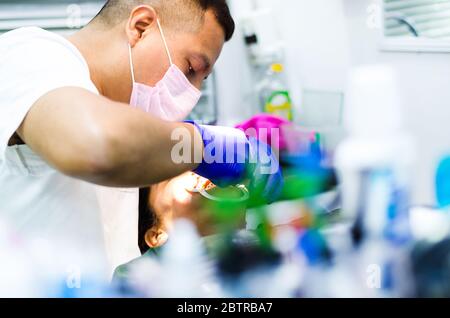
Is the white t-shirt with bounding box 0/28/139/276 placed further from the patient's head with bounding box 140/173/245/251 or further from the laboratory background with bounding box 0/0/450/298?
the patient's head with bounding box 140/173/245/251

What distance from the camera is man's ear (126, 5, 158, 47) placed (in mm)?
1074

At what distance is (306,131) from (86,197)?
3.96 ft

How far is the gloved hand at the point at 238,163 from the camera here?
1.06 metres

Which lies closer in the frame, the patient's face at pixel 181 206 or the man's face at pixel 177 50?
the man's face at pixel 177 50

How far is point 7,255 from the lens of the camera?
1060 millimetres

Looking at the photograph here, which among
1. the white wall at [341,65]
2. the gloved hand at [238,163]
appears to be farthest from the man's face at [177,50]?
the white wall at [341,65]

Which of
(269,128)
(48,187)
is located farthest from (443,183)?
(48,187)

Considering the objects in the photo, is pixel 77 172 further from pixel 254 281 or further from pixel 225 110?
pixel 225 110

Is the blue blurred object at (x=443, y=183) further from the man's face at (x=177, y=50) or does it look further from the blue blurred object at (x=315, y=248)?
the man's face at (x=177, y=50)

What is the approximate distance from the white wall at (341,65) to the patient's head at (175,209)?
0.61m

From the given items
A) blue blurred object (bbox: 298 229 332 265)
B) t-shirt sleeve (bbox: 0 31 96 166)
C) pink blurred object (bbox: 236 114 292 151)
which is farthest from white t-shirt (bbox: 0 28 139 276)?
pink blurred object (bbox: 236 114 292 151)

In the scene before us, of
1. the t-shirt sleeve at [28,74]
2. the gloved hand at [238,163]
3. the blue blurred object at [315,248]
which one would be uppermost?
the t-shirt sleeve at [28,74]
